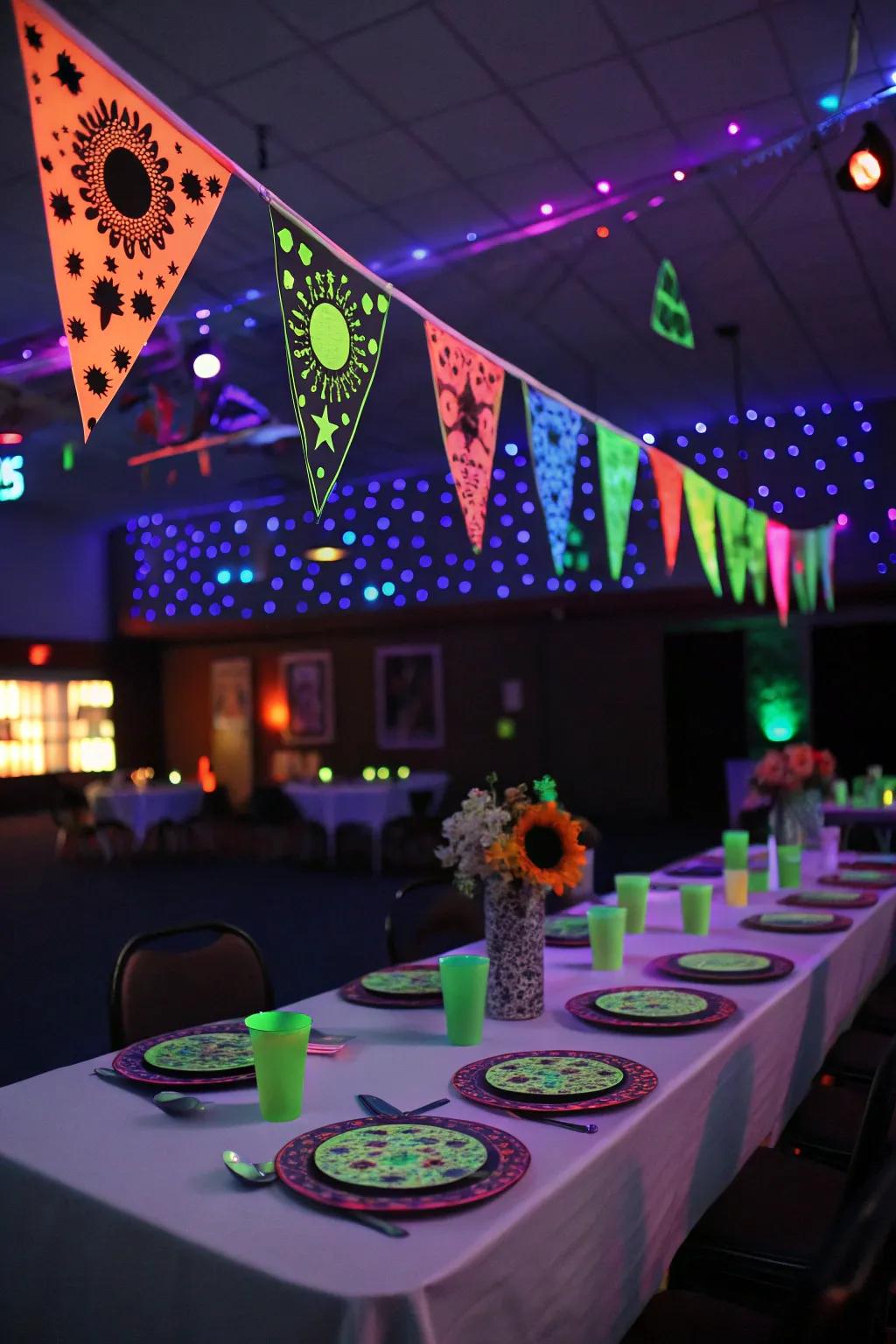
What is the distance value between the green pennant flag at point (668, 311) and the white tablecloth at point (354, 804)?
5399 millimetres

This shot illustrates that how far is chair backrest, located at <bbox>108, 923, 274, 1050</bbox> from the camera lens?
2225 mm

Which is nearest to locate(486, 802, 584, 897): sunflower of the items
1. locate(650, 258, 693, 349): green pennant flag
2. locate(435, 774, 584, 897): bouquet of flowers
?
locate(435, 774, 584, 897): bouquet of flowers

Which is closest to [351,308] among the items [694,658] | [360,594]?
[360,594]

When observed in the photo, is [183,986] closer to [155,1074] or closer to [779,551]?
[155,1074]

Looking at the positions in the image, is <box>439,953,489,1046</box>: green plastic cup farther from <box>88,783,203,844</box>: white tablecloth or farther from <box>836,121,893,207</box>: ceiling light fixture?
<box>88,783,203,844</box>: white tablecloth

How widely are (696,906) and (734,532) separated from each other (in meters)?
4.05

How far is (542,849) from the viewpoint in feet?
6.37

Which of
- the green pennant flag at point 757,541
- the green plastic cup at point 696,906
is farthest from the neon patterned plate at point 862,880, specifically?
the green pennant flag at point 757,541

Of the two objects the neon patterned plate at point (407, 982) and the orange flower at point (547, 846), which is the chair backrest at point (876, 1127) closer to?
the orange flower at point (547, 846)

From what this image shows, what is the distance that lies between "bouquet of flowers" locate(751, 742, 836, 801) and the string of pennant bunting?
1500 millimetres

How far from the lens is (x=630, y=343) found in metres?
7.79

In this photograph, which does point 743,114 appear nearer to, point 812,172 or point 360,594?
point 812,172

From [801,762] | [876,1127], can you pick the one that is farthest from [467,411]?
[876,1127]

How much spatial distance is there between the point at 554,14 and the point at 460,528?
7.96 m
